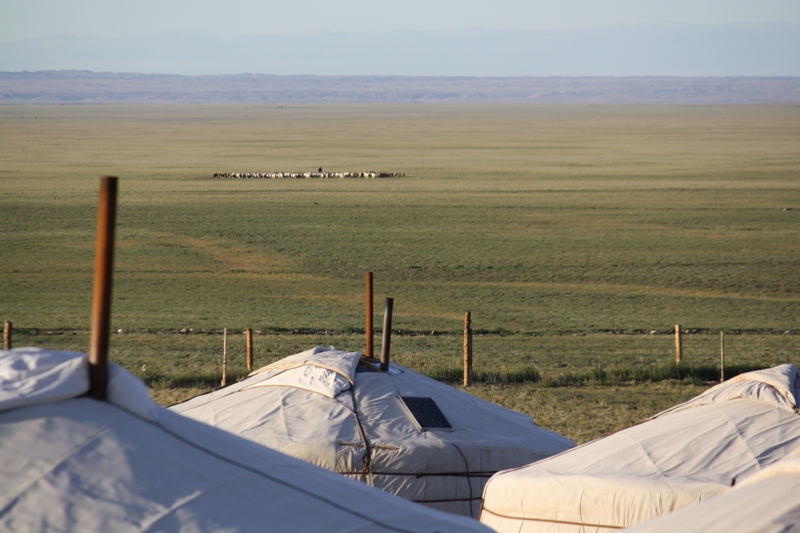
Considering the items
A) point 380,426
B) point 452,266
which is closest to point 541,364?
point 380,426

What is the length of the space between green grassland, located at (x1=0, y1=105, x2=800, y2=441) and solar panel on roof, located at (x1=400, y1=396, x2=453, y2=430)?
3.18 meters

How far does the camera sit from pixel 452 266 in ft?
111

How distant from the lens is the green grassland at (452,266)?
18516 millimetres

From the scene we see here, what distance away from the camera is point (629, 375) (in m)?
16.9

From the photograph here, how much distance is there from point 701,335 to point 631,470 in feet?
49.8

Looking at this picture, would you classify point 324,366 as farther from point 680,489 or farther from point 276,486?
point 276,486

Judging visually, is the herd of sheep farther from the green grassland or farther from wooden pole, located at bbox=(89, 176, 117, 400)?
wooden pole, located at bbox=(89, 176, 117, 400)

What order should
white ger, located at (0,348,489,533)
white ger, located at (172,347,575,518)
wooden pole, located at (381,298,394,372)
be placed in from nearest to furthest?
1. white ger, located at (0,348,489,533)
2. white ger, located at (172,347,575,518)
3. wooden pole, located at (381,298,394,372)

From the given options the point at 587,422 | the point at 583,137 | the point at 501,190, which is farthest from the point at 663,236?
the point at 583,137

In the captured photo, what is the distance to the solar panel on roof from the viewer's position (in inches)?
402

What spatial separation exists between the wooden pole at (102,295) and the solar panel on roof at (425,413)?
5.85 m

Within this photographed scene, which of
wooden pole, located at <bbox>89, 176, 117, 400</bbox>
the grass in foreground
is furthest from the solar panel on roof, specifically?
wooden pole, located at <bbox>89, 176, 117, 400</bbox>

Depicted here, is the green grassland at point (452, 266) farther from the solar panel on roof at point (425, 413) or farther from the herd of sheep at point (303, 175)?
the solar panel on roof at point (425, 413)

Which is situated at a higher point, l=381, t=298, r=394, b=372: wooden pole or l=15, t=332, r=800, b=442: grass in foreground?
l=381, t=298, r=394, b=372: wooden pole
